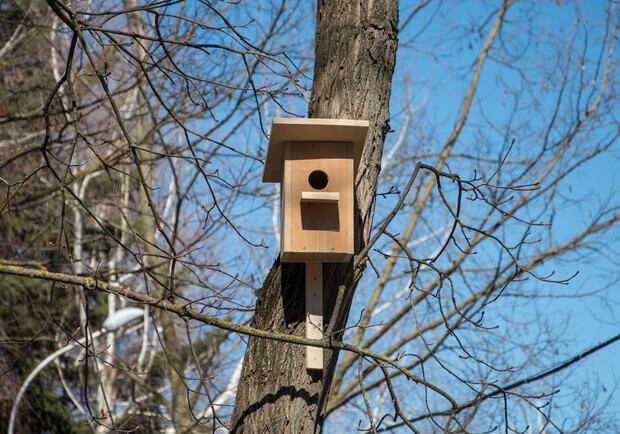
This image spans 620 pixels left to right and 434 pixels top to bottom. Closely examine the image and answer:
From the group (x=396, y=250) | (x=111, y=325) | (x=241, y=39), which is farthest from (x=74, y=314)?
(x=241, y=39)

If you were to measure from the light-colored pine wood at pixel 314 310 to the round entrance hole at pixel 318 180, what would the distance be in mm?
359

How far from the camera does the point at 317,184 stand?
10.1 ft

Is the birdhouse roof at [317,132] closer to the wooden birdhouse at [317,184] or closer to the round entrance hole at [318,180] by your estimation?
the wooden birdhouse at [317,184]

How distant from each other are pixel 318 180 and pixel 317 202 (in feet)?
0.60

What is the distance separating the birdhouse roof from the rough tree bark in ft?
0.46

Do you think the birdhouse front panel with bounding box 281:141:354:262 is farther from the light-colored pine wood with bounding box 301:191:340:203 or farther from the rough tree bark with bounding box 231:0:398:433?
the rough tree bark with bounding box 231:0:398:433

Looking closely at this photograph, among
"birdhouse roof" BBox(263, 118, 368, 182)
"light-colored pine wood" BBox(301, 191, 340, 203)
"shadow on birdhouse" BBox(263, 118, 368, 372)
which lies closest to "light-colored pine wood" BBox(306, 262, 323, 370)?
"shadow on birdhouse" BBox(263, 118, 368, 372)

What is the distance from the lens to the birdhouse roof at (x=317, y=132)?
2852mm

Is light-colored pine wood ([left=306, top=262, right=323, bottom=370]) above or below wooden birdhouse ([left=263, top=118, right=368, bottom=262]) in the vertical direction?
below

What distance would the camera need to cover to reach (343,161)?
2992 mm

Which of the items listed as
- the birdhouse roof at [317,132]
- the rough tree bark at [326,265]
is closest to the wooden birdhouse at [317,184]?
the birdhouse roof at [317,132]

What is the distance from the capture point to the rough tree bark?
2775mm

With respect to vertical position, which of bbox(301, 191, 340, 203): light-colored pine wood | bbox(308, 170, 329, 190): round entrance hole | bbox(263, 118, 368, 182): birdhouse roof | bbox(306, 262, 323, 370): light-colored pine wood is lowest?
bbox(306, 262, 323, 370): light-colored pine wood

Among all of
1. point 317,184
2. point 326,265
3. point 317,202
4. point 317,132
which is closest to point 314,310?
point 326,265
